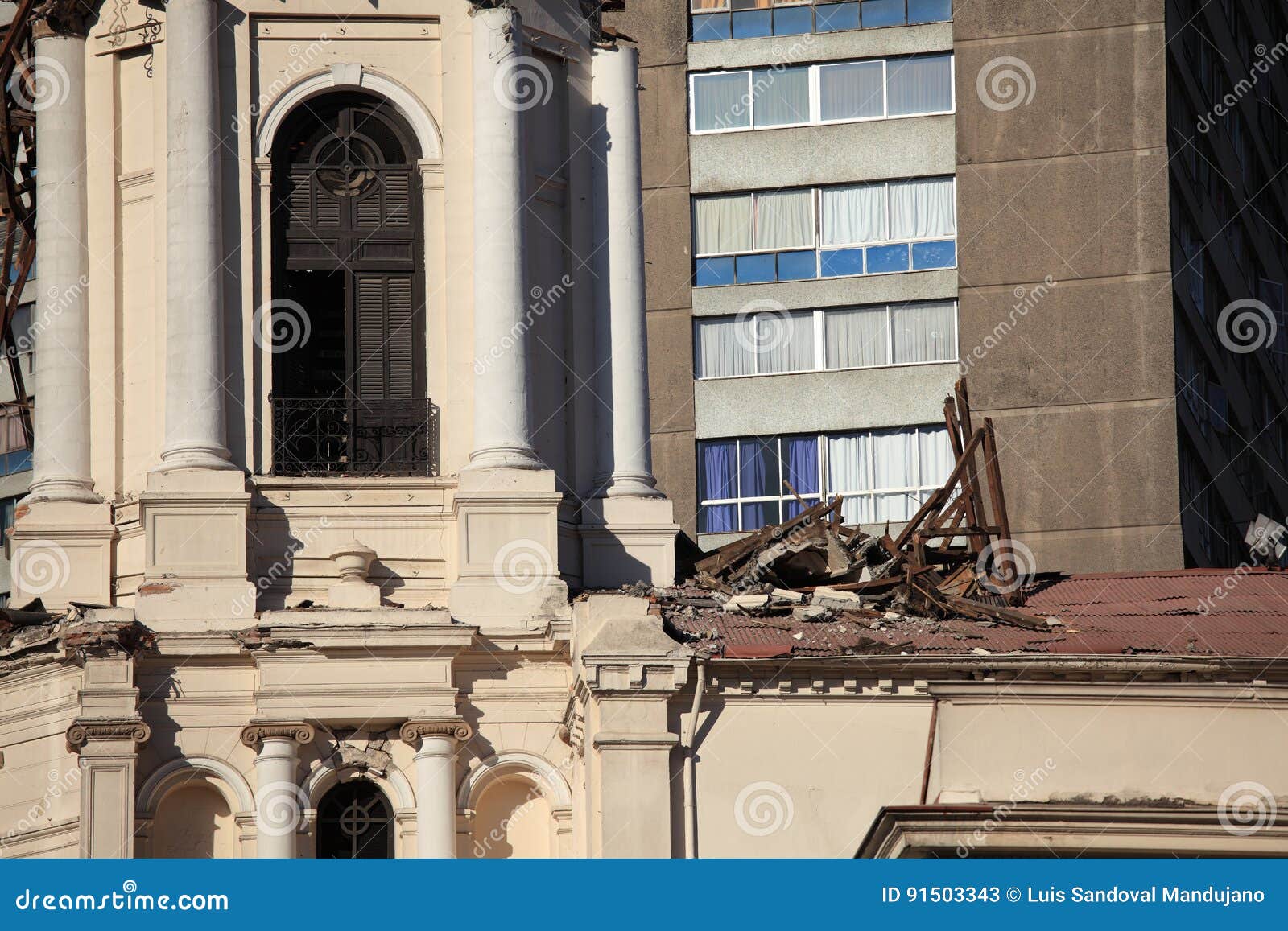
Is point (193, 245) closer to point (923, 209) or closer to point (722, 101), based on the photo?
point (923, 209)

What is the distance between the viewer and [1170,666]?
108 ft

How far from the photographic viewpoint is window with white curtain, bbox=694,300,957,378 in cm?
6625

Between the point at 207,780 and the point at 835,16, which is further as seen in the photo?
the point at 835,16

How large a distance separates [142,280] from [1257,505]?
1680 inches

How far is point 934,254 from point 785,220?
352 centimetres

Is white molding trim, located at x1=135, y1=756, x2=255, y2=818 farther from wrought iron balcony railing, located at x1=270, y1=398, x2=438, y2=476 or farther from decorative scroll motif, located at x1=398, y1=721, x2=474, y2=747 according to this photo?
wrought iron balcony railing, located at x1=270, y1=398, x2=438, y2=476

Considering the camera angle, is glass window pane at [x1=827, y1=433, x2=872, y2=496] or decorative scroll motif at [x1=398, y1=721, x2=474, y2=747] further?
glass window pane at [x1=827, y1=433, x2=872, y2=496]

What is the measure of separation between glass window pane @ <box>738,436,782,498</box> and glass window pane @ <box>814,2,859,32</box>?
9.75m

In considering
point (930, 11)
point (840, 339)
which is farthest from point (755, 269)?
point (930, 11)

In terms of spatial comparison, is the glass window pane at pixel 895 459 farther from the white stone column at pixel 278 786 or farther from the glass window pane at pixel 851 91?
the white stone column at pixel 278 786

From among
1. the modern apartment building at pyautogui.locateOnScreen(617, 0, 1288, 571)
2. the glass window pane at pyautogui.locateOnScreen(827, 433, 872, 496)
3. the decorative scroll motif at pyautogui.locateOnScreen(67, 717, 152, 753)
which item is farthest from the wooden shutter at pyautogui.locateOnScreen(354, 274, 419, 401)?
the glass window pane at pyautogui.locateOnScreen(827, 433, 872, 496)

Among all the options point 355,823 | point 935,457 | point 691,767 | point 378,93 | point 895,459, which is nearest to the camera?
point 691,767

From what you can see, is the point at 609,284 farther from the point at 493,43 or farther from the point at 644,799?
the point at 644,799

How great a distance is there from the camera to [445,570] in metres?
36.2
